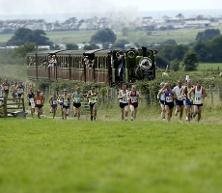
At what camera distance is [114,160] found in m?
14.7

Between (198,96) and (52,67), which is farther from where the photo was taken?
(52,67)

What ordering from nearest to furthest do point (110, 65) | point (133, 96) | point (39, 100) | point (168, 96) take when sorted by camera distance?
point (168, 96)
point (133, 96)
point (39, 100)
point (110, 65)

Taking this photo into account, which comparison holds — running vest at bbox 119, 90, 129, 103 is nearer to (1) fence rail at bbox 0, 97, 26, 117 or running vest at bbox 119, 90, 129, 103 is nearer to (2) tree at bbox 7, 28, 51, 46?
(1) fence rail at bbox 0, 97, 26, 117

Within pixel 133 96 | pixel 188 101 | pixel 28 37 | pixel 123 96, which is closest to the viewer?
pixel 188 101

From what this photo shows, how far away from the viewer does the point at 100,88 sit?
46.8 m

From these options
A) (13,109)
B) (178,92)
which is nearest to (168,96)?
(178,92)

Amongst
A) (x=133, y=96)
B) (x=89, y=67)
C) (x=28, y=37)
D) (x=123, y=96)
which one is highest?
(x=133, y=96)

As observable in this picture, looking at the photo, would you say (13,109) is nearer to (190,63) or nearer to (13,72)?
(13,72)

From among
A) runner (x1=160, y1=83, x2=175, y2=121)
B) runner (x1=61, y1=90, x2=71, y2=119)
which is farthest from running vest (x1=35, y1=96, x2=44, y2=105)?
runner (x1=160, y1=83, x2=175, y2=121)

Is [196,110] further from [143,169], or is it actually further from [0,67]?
[0,67]

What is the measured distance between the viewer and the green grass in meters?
11.4

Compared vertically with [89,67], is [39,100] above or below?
above

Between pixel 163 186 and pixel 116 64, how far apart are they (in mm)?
36372

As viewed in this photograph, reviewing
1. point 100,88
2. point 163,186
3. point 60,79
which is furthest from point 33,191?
point 60,79
